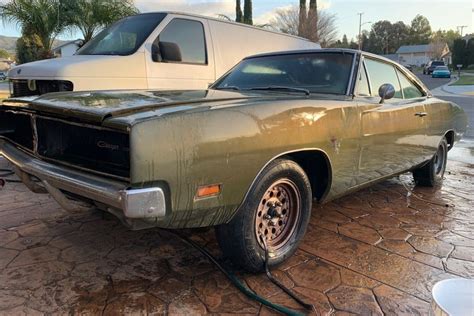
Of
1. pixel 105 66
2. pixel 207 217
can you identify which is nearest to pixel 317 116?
pixel 207 217

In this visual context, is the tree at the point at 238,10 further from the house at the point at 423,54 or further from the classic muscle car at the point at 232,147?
the house at the point at 423,54

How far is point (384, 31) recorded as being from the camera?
99.8 metres

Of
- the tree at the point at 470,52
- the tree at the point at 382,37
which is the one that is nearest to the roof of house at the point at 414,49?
the tree at the point at 382,37

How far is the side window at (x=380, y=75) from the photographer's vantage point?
4.09 m

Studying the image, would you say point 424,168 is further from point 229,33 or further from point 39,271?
point 39,271

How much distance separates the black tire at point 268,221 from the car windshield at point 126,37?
3661 mm

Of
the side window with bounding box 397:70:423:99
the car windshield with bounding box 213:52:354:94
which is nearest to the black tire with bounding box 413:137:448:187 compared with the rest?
the side window with bounding box 397:70:423:99

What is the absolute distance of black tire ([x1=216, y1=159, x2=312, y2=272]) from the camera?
269 centimetres

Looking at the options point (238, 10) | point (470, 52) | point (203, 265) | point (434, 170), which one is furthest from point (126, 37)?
point (470, 52)

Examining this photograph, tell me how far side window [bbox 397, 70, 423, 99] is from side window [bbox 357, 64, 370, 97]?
37.5 inches

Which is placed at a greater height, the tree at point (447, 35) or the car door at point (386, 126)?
the tree at point (447, 35)

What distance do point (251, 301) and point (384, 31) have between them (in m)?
107

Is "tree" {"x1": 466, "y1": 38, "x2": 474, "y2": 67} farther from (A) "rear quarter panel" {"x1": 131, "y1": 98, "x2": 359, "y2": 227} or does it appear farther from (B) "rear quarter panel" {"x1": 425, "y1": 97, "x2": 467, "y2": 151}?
(A) "rear quarter panel" {"x1": 131, "y1": 98, "x2": 359, "y2": 227}

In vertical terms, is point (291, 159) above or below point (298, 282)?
above
